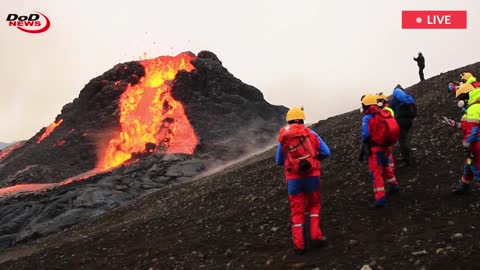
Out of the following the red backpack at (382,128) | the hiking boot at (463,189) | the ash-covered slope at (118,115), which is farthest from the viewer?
the ash-covered slope at (118,115)

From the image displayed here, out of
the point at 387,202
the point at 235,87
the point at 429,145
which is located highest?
the point at 235,87

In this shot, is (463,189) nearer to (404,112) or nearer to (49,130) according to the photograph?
(404,112)

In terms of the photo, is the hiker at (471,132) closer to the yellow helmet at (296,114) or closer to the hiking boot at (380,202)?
the hiking boot at (380,202)

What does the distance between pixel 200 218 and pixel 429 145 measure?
9.50m

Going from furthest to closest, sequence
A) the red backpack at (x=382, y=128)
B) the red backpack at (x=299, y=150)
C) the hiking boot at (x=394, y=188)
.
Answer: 1. the hiking boot at (x=394, y=188)
2. the red backpack at (x=382, y=128)
3. the red backpack at (x=299, y=150)

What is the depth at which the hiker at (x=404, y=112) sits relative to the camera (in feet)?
46.0

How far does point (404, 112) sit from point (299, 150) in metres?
6.35

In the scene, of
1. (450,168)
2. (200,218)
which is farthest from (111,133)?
(450,168)

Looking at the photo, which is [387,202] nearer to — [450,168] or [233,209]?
[450,168]

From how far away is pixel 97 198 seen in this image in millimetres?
34500

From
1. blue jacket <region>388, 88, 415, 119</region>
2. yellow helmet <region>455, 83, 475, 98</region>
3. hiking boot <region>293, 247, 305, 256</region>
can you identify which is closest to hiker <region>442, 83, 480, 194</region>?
yellow helmet <region>455, 83, 475, 98</region>

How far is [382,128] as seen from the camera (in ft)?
35.7

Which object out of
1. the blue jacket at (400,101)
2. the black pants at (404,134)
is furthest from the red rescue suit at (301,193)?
the black pants at (404,134)

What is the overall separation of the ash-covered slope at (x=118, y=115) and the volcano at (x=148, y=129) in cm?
16
